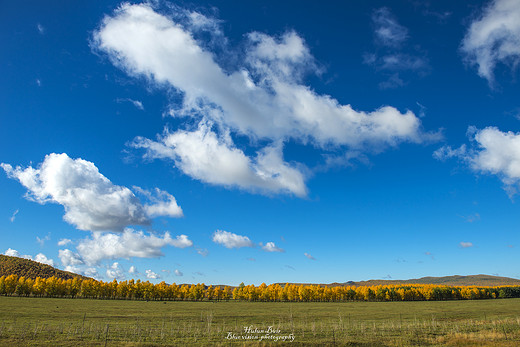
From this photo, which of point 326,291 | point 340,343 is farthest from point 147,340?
point 326,291

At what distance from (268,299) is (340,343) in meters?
156

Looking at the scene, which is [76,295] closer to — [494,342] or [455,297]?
[494,342]

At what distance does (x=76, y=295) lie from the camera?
143 m

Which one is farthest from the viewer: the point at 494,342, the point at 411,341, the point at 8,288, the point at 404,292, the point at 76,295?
the point at 404,292

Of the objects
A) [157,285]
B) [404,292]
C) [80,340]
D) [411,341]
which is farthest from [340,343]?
[404,292]

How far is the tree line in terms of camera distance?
135m

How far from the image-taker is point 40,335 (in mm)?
28312

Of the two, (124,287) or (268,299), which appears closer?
(124,287)

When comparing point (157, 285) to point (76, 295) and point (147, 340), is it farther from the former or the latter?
point (147, 340)

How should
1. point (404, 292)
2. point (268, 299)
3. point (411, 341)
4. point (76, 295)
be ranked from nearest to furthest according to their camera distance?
1. point (411, 341)
2. point (76, 295)
3. point (268, 299)
4. point (404, 292)

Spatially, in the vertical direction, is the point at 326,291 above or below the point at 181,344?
below

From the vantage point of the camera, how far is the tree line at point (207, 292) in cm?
13462

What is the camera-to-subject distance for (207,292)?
6777 inches

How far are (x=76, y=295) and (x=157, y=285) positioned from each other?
1533 inches
